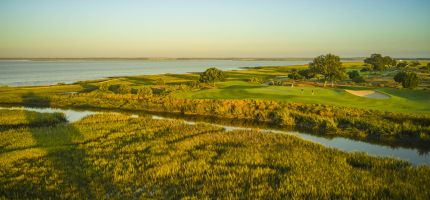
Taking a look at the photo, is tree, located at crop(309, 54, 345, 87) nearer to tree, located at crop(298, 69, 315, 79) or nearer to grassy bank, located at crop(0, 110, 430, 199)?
tree, located at crop(298, 69, 315, 79)

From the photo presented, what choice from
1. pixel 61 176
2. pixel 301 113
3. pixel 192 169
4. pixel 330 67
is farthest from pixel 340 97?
pixel 61 176

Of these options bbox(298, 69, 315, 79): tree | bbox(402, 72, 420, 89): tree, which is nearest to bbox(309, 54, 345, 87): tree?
bbox(298, 69, 315, 79): tree

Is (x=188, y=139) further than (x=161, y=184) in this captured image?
Yes

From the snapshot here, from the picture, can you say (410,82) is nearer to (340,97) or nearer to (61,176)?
(340,97)

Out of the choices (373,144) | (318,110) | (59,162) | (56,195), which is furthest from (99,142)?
(318,110)

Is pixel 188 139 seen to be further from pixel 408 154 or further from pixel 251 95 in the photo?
pixel 251 95

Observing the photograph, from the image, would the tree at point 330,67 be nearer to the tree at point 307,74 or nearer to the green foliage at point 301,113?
the tree at point 307,74

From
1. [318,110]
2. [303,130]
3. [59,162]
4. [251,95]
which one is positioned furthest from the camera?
[251,95]

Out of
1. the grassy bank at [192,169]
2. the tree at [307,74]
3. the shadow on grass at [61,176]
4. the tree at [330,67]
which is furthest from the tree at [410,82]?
the shadow on grass at [61,176]
